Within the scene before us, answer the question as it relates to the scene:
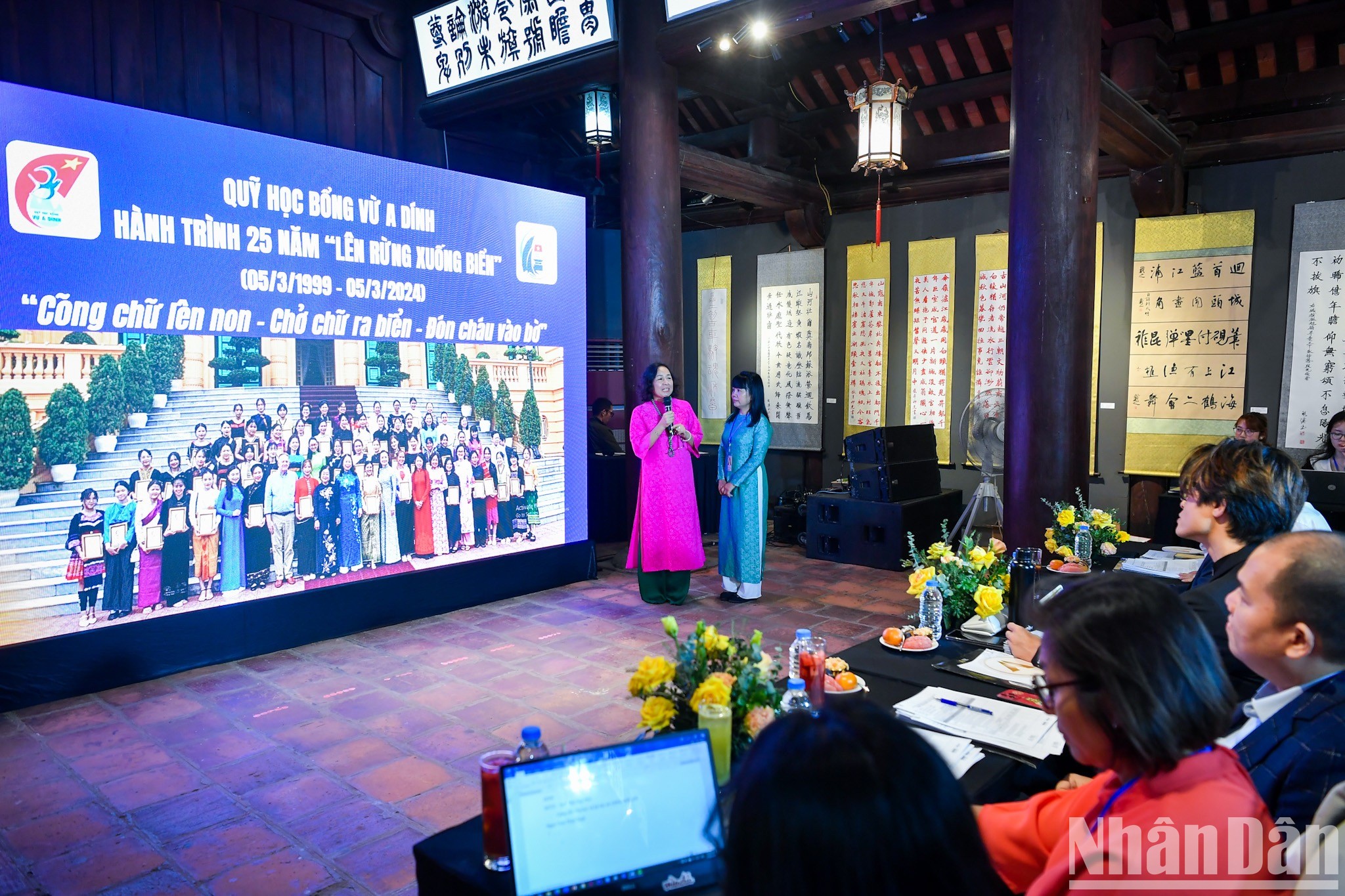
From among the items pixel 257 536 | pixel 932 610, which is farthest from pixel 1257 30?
pixel 257 536

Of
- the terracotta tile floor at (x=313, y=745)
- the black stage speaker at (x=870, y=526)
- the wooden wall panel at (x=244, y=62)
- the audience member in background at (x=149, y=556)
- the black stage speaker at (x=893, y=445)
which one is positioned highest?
the wooden wall panel at (x=244, y=62)

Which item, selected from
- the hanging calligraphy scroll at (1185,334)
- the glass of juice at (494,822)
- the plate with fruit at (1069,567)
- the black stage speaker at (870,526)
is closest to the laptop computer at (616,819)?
the glass of juice at (494,822)

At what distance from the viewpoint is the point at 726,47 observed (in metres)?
4.89

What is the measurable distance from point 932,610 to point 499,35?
4.90 m

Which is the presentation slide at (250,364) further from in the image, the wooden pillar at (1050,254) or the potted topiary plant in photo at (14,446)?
the wooden pillar at (1050,254)

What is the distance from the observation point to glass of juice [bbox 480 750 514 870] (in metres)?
1.28

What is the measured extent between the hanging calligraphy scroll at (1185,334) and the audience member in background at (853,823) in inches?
251

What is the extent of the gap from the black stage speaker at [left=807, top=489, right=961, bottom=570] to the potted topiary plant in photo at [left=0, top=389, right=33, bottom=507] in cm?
481

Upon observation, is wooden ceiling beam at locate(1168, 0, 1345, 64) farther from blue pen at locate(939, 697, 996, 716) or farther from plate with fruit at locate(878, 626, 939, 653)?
blue pen at locate(939, 697, 996, 716)

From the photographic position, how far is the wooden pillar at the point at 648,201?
17.0 feet

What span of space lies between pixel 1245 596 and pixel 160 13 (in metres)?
6.24

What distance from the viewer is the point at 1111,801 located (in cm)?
108

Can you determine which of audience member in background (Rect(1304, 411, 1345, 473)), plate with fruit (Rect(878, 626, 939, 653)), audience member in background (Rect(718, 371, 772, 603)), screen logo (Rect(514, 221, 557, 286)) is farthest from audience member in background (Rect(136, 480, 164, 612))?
audience member in background (Rect(1304, 411, 1345, 473))

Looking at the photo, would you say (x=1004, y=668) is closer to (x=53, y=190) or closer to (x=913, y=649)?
(x=913, y=649)
